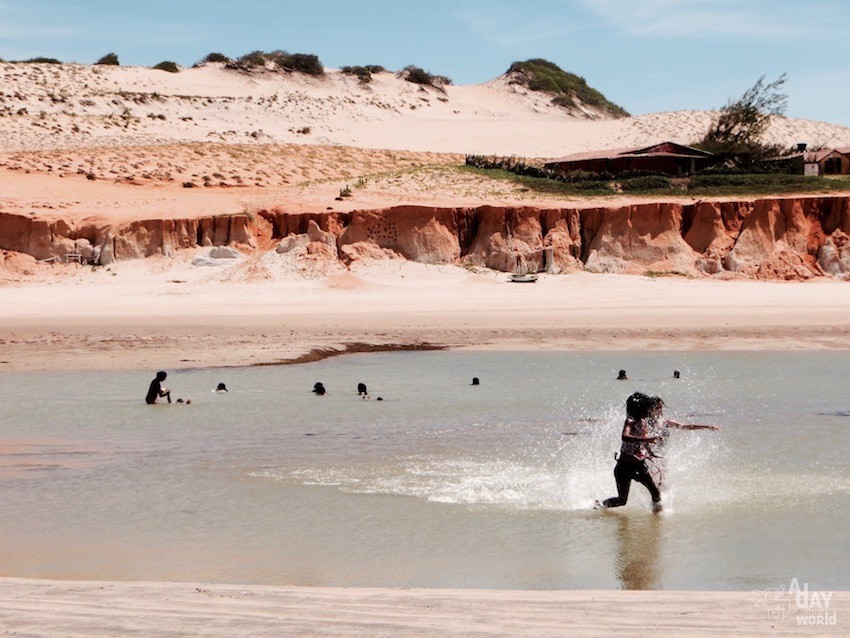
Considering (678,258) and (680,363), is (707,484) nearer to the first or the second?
(680,363)

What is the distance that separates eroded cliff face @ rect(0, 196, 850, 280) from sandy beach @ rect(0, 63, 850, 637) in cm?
76

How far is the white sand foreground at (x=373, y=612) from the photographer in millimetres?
5559

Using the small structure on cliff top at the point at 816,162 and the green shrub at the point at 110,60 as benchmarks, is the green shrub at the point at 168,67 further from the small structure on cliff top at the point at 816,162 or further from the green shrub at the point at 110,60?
the small structure on cliff top at the point at 816,162

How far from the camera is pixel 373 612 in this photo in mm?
6039

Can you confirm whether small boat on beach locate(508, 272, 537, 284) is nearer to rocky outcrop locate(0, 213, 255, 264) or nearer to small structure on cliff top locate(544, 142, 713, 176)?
rocky outcrop locate(0, 213, 255, 264)

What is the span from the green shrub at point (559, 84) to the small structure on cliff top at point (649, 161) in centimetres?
4038

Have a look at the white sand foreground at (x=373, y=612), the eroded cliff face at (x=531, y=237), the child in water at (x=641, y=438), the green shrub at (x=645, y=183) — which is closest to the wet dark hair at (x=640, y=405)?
the child in water at (x=641, y=438)

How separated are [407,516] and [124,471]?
143 inches

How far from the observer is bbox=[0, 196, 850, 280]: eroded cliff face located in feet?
108

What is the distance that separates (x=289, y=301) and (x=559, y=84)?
68.7 meters

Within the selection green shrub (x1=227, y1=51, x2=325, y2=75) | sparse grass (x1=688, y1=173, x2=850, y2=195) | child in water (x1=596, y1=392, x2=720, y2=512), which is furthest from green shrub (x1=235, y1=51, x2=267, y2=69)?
child in water (x1=596, y1=392, x2=720, y2=512)

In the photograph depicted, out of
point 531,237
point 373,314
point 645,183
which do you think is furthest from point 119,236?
point 645,183

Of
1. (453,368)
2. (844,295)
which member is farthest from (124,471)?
(844,295)

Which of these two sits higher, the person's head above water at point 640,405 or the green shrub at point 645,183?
the green shrub at point 645,183
